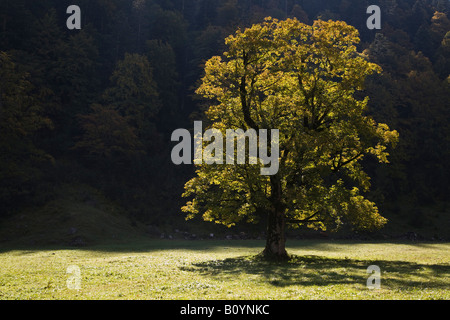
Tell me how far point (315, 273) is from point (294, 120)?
32.8 feet

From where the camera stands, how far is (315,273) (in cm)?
1877

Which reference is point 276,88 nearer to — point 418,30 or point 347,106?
point 347,106

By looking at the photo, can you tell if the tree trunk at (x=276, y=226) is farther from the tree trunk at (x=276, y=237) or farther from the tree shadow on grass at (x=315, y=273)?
the tree shadow on grass at (x=315, y=273)

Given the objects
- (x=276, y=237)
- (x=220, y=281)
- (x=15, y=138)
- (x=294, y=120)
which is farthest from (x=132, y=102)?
(x=220, y=281)

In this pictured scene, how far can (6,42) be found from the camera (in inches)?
2419

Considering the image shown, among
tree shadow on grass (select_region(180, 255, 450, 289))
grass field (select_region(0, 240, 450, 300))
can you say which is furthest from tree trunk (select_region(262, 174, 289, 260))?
grass field (select_region(0, 240, 450, 300))

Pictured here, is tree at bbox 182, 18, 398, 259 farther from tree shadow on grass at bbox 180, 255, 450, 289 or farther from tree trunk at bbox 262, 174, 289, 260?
tree shadow on grass at bbox 180, 255, 450, 289

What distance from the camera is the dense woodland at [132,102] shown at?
5300cm

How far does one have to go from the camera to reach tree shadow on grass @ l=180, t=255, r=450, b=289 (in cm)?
1580

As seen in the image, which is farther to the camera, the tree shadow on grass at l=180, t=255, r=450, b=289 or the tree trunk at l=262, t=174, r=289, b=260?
the tree trunk at l=262, t=174, r=289, b=260

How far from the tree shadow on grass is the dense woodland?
33.5 m

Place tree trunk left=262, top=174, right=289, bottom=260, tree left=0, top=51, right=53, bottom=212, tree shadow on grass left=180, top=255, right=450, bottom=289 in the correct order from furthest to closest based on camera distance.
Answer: tree left=0, top=51, right=53, bottom=212, tree trunk left=262, top=174, right=289, bottom=260, tree shadow on grass left=180, top=255, right=450, bottom=289

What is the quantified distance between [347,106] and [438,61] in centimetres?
6950
